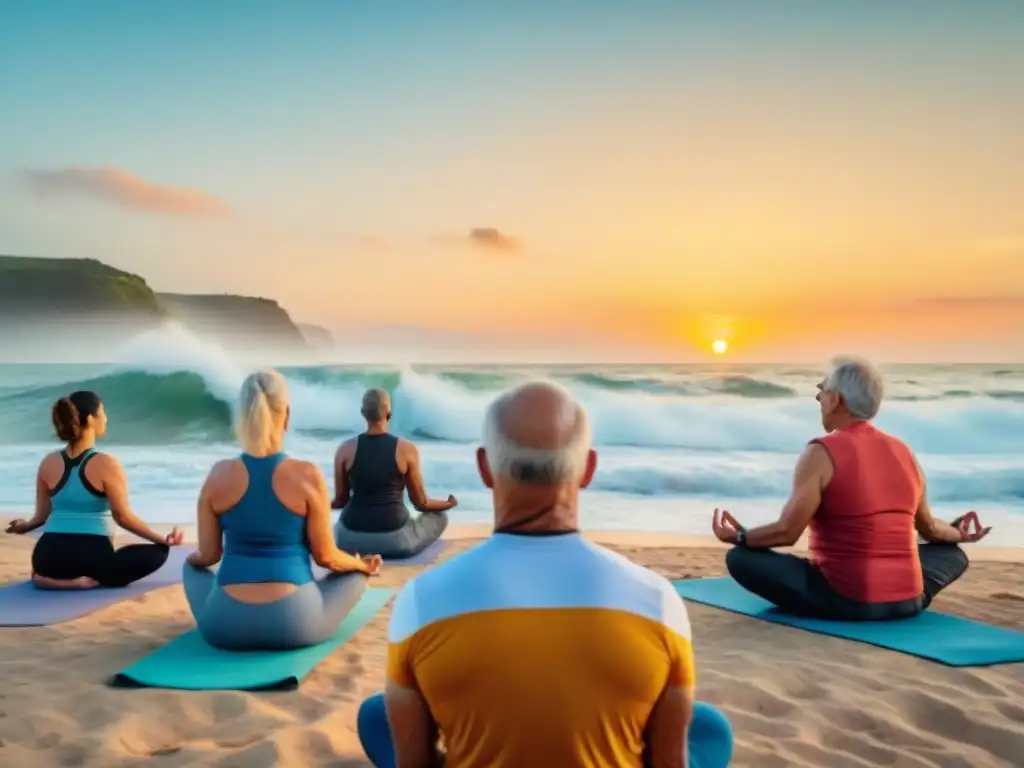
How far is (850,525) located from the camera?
3.93 meters

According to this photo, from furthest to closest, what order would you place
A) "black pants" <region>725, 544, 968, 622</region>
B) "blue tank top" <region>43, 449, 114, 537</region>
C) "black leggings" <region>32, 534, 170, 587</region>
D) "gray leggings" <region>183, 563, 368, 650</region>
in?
1. "black leggings" <region>32, 534, 170, 587</region>
2. "blue tank top" <region>43, 449, 114, 537</region>
3. "black pants" <region>725, 544, 968, 622</region>
4. "gray leggings" <region>183, 563, 368, 650</region>

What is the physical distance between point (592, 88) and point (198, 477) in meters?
10.2

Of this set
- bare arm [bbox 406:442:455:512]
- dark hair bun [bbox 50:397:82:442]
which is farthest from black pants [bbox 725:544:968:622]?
dark hair bun [bbox 50:397:82:442]

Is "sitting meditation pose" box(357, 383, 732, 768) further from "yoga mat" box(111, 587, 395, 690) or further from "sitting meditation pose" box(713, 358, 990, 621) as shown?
"sitting meditation pose" box(713, 358, 990, 621)

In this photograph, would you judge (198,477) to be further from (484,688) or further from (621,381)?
(621,381)

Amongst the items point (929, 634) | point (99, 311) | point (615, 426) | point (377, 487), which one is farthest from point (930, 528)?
point (99, 311)

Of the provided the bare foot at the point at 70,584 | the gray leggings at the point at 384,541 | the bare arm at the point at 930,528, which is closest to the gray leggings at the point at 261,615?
the bare foot at the point at 70,584

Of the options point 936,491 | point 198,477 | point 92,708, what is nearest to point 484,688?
point 92,708

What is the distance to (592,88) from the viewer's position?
1761 centimetres

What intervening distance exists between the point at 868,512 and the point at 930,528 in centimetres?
51

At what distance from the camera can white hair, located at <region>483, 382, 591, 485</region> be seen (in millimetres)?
1629

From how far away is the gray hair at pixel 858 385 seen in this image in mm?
3859

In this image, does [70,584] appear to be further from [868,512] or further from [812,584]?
[868,512]

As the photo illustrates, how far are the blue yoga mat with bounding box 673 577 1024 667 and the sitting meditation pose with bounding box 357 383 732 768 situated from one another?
2.40 m
